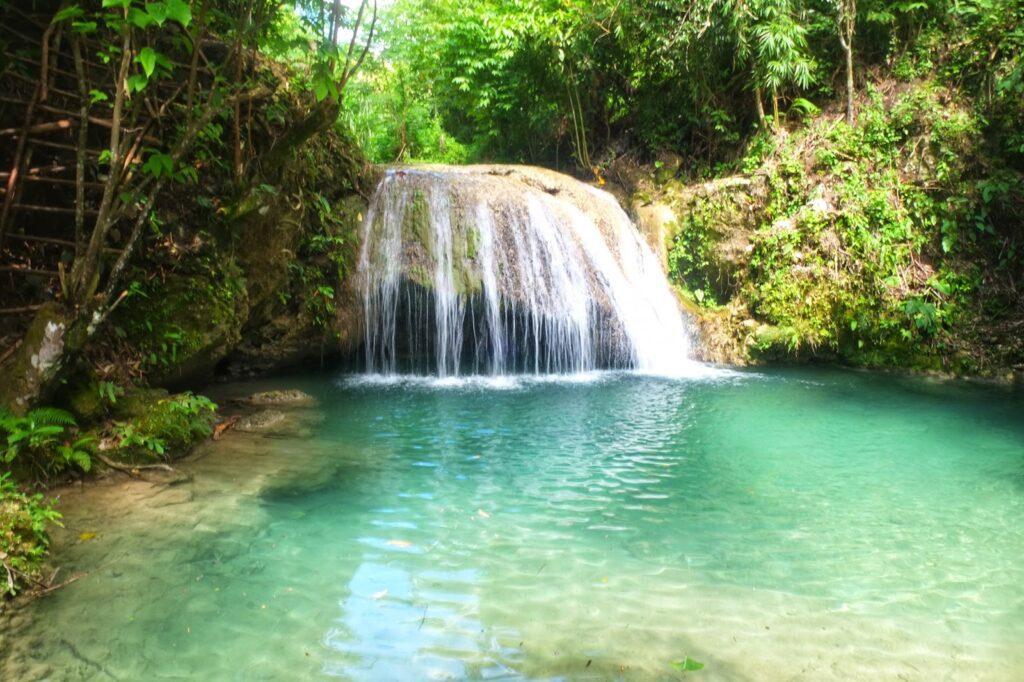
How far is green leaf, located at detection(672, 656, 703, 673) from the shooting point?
2492 millimetres

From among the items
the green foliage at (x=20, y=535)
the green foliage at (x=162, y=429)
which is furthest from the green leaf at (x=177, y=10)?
the green foliage at (x=162, y=429)

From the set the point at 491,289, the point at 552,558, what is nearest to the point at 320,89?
the point at 552,558

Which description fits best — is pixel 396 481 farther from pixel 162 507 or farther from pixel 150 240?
pixel 150 240

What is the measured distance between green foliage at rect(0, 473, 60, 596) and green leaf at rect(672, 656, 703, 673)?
9.61 ft

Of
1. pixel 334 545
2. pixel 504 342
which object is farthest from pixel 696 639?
pixel 504 342

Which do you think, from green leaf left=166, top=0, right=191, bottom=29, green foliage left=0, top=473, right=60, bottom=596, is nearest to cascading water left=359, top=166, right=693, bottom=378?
green foliage left=0, top=473, right=60, bottom=596

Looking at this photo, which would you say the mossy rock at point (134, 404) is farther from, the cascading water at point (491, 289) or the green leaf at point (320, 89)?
the cascading water at point (491, 289)

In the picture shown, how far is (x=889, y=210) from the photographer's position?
9.48 m

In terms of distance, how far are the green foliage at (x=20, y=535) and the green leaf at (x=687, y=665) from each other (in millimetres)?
2930

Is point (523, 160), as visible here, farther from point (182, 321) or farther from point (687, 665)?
point (687, 665)

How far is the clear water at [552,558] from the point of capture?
2.60 metres

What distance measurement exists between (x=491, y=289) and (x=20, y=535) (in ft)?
20.7

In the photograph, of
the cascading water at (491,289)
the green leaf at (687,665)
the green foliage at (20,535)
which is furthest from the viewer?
the cascading water at (491,289)

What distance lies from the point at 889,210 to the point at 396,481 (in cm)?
857
